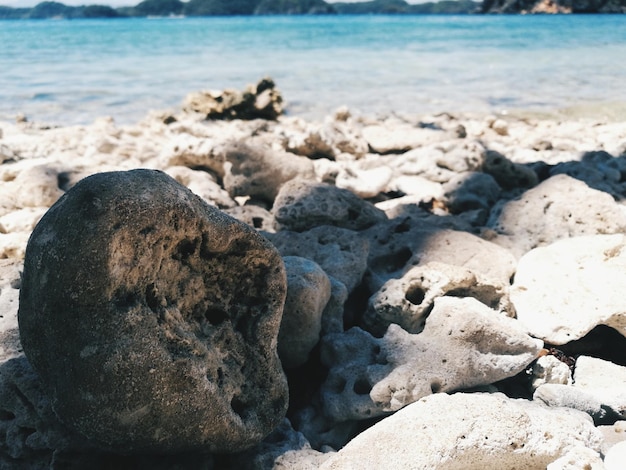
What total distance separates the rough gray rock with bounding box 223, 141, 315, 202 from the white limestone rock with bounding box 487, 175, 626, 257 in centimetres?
142

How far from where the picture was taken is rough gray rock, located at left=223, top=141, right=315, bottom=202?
4.33m

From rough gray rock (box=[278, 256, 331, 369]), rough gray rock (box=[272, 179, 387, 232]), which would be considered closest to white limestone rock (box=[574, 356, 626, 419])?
rough gray rock (box=[278, 256, 331, 369])

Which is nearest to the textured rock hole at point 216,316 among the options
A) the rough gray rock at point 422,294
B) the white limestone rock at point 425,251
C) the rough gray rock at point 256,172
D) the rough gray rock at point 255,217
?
the rough gray rock at point 422,294

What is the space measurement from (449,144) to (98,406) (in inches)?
188

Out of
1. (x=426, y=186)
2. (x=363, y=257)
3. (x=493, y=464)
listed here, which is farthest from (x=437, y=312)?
(x=426, y=186)

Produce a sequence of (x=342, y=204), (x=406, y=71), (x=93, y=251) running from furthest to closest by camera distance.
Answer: (x=406, y=71) → (x=342, y=204) → (x=93, y=251)

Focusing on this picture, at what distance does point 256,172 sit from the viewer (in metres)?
4.32

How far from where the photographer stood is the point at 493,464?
1.84 m

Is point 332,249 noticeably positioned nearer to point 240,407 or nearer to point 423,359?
point 423,359

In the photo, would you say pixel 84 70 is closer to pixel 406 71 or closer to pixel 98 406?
pixel 406 71

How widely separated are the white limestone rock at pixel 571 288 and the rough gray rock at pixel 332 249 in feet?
2.44

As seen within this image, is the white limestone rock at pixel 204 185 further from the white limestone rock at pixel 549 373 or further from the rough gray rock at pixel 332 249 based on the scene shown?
the white limestone rock at pixel 549 373

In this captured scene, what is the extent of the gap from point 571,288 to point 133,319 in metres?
2.01

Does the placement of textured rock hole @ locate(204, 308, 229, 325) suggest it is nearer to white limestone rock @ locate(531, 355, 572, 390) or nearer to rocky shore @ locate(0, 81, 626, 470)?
rocky shore @ locate(0, 81, 626, 470)
